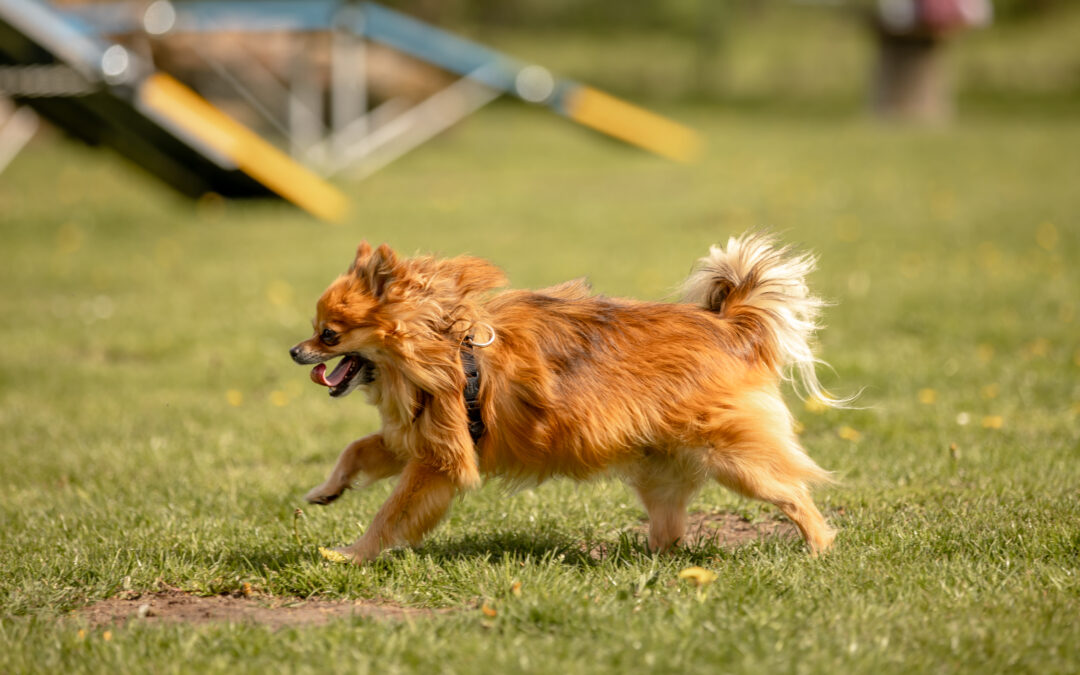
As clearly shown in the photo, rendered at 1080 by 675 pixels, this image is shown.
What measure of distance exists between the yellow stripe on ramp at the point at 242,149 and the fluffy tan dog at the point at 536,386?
10.1 m

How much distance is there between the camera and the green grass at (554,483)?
138 inches

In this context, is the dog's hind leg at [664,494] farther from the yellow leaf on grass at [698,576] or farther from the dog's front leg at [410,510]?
the dog's front leg at [410,510]

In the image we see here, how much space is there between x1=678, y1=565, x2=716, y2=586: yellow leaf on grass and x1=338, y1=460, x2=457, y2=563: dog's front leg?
89 centimetres

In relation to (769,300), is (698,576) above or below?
below

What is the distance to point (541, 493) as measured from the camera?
5332 millimetres

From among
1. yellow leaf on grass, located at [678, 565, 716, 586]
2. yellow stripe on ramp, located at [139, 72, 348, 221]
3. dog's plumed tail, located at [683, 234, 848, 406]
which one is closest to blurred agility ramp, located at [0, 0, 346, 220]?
yellow stripe on ramp, located at [139, 72, 348, 221]

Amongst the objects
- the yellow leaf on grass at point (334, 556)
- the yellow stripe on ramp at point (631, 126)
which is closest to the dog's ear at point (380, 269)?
the yellow leaf on grass at point (334, 556)

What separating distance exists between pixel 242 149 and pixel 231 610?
1119 cm

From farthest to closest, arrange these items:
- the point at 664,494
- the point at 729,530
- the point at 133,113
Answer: the point at 133,113 → the point at 729,530 → the point at 664,494

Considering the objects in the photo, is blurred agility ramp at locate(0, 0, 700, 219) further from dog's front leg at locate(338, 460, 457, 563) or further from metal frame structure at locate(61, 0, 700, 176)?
dog's front leg at locate(338, 460, 457, 563)

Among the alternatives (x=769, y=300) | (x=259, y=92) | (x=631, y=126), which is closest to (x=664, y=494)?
(x=769, y=300)

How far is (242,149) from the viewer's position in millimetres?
14242

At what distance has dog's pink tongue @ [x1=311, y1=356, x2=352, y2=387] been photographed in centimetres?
395

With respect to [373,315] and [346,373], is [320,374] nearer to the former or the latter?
[346,373]
